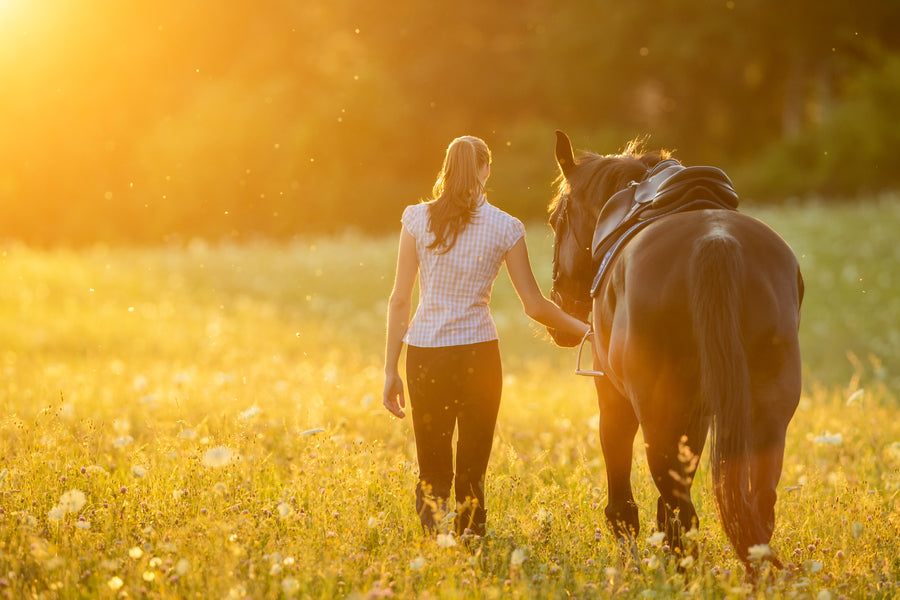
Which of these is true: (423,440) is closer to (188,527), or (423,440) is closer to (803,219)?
(188,527)

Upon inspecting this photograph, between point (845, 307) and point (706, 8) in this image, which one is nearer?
point (845, 307)

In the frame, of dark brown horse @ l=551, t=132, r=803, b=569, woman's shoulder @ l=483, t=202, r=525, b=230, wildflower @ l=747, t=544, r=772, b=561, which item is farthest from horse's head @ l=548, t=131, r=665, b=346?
wildflower @ l=747, t=544, r=772, b=561

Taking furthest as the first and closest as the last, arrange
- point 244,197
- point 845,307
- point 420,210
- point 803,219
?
point 244,197 < point 803,219 < point 845,307 < point 420,210

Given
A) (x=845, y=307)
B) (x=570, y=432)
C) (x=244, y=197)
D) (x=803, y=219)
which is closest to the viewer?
(x=570, y=432)

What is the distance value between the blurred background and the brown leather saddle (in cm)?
2953

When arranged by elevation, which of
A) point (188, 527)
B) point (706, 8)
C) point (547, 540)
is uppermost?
point (706, 8)

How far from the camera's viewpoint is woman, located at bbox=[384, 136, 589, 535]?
431 centimetres

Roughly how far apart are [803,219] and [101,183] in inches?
1248

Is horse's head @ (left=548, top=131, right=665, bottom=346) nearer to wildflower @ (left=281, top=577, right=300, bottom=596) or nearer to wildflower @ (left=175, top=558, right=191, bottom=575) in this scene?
wildflower @ (left=281, top=577, right=300, bottom=596)

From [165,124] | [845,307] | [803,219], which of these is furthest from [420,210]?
[165,124]

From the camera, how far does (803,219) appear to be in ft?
76.5

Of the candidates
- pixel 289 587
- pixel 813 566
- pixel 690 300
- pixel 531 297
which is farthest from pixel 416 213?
pixel 813 566

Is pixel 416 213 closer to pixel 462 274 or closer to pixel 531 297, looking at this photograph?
pixel 462 274

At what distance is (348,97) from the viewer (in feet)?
125
